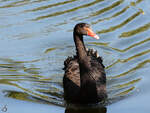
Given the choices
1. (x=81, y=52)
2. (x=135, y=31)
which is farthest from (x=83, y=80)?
(x=135, y=31)

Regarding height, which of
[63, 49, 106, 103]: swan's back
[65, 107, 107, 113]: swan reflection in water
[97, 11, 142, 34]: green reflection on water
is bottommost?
[97, 11, 142, 34]: green reflection on water

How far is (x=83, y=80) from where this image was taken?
8984mm

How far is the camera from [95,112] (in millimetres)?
8961

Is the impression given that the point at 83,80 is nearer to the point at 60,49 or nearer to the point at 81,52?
the point at 81,52

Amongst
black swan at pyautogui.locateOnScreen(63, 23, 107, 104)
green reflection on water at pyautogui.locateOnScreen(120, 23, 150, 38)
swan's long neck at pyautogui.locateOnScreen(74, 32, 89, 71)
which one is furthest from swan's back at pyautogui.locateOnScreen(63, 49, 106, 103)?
green reflection on water at pyautogui.locateOnScreen(120, 23, 150, 38)

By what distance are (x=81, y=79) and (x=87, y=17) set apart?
482 centimetres

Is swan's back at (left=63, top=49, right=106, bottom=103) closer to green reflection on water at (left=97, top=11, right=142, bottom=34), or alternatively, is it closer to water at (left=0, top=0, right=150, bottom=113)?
water at (left=0, top=0, right=150, bottom=113)

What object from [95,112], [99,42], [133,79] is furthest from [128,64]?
[95,112]

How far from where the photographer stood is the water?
9.32 m

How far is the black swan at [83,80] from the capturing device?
878 centimetres

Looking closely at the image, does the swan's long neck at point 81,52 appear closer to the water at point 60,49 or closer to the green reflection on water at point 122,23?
the water at point 60,49

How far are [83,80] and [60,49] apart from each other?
10.1 ft

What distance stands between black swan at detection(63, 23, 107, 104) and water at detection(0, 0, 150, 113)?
22cm

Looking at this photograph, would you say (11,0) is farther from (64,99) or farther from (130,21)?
(64,99)
